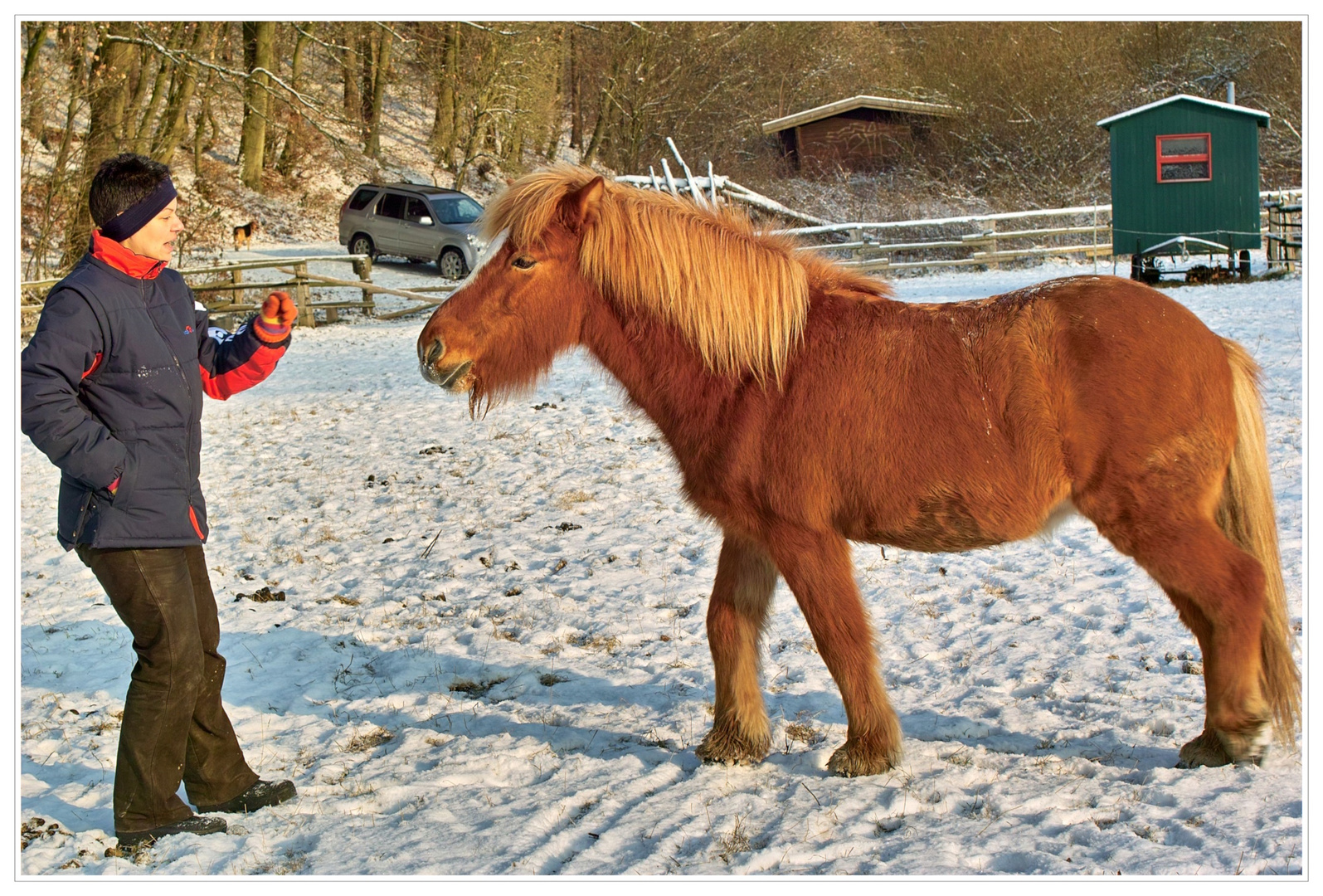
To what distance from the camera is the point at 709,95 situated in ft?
93.6

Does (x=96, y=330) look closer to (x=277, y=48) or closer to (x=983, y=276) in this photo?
(x=983, y=276)

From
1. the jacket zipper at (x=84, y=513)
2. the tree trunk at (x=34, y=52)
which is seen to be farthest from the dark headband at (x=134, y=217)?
the tree trunk at (x=34, y=52)

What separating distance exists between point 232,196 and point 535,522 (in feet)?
76.5

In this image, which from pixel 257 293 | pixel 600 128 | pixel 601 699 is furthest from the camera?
pixel 600 128

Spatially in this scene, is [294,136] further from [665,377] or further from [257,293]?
[665,377]

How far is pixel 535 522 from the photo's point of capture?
6.96 metres

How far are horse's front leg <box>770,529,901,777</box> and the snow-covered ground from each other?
0.11 m

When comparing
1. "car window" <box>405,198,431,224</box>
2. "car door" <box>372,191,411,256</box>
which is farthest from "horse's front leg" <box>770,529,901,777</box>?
"car door" <box>372,191,411,256</box>

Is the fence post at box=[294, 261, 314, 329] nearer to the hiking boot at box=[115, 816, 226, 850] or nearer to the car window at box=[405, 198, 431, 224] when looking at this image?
the car window at box=[405, 198, 431, 224]

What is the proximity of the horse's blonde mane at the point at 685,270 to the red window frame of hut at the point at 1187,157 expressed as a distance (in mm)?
18692

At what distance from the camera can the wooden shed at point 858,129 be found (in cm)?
2956

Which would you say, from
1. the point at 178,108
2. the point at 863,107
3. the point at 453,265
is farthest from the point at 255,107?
the point at 863,107

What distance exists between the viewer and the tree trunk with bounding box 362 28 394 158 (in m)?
23.5

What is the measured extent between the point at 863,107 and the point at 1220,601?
96.5 ft
